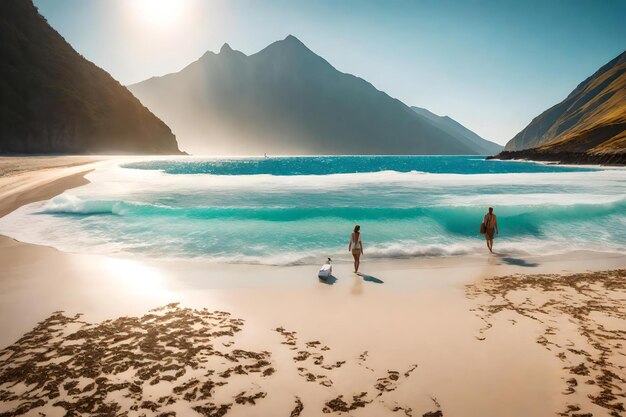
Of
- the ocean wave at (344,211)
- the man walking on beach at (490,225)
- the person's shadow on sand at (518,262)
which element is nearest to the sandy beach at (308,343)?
the person's shadow on sand at (518,262)

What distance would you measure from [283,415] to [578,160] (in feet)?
408

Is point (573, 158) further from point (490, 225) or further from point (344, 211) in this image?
point (490, 225)

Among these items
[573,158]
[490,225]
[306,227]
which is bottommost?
[306,227]

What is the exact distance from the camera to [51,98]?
110688 millimetres

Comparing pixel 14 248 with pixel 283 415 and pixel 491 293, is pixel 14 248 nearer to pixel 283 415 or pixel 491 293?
pixel 283 415

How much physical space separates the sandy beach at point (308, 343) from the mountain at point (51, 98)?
11758 cm

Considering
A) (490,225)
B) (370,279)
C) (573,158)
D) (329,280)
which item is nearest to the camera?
(329,280)

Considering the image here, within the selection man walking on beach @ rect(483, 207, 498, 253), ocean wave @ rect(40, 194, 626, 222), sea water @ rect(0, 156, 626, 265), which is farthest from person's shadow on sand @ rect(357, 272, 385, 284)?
ocean wave @ rect(40, 194, 626, 222)

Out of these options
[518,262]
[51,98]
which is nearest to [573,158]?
[518,262]

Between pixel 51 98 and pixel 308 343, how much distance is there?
→ 447ft

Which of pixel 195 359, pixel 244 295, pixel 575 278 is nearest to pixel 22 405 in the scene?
pixel 195 359

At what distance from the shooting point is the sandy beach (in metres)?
5.50

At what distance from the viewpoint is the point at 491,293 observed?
34.8 feet

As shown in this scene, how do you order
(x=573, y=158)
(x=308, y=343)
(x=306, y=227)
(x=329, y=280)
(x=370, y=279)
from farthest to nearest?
(x=573, y=158) < (x=306, y=227) < (x=370, y=279) < (x=329, y=280) < (x=308, y=343)
